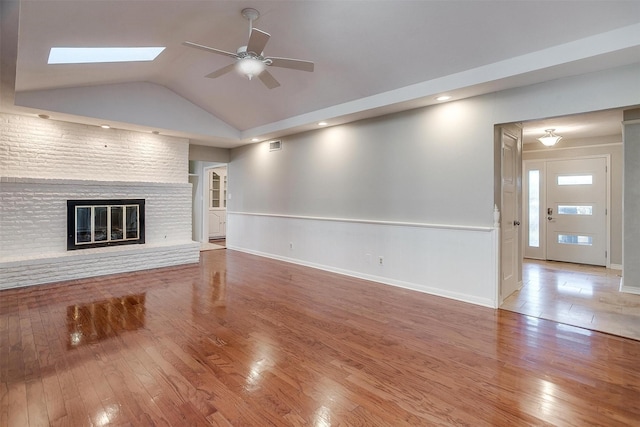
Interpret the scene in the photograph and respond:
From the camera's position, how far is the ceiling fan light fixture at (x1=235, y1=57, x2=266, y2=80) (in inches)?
112

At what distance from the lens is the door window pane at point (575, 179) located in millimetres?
6114

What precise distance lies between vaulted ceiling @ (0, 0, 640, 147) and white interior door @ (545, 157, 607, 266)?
13.5ft

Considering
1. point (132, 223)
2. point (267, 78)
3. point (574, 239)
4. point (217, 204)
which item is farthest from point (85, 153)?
point (574, 239)

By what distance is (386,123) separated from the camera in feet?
15.3

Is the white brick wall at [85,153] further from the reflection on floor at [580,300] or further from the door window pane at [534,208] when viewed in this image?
the door window pane at [534,208]

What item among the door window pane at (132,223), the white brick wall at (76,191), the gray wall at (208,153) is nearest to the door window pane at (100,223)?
the white brick wall at (76,191)

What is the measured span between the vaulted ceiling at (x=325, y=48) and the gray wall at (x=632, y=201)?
2.06 m

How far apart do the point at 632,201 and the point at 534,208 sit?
2.62 metres

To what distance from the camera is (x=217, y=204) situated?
9812 mm

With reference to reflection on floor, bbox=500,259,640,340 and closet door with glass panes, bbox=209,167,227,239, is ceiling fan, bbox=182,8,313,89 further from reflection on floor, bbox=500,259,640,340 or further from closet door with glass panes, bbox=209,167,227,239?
closet door with glass panes, bbox=209,167,227,239

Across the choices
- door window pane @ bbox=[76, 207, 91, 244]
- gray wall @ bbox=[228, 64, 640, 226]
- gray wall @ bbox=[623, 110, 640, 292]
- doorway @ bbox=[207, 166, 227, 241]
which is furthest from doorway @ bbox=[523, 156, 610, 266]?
door window pane @ bbox=[76, 207, 91, 244]

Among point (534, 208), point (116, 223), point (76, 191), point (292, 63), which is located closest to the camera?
point (292, 63)

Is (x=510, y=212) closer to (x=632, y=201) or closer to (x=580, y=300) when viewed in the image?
(x=580, y=300)

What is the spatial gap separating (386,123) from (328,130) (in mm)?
1196
